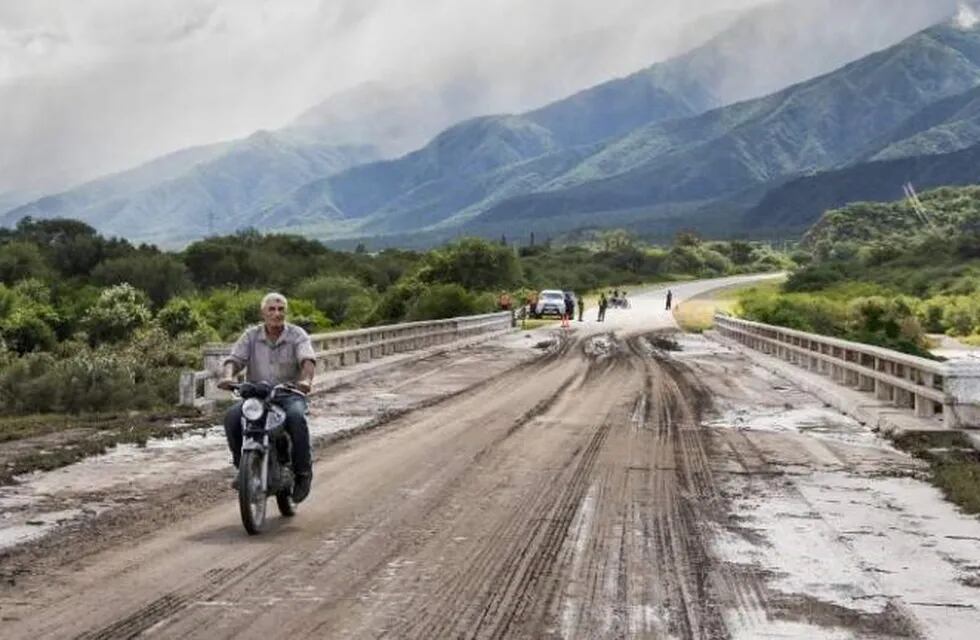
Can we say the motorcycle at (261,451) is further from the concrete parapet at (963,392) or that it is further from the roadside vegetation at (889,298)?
the roadside vegetation at (889,298)

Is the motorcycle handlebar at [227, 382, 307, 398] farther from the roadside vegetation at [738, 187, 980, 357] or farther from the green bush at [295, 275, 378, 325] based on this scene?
the green bush at [295, 275, 378, 325]

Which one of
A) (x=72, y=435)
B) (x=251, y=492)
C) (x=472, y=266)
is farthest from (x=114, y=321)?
(x=251, y=492)

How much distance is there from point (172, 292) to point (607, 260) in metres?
99.2

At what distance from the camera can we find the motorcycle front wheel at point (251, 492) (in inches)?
340

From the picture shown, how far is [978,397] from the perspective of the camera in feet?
46.8

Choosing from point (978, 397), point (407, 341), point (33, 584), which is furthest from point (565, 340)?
point (33, 584)

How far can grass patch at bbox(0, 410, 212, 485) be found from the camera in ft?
40.9

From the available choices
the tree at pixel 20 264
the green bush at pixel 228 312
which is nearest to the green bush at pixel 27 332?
the green bush at pixel 228 312

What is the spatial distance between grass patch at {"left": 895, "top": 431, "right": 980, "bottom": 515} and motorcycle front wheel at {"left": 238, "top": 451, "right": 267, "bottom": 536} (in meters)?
5.77

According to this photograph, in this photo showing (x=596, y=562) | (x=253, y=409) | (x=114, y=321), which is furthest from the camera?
(x=114, y=321)

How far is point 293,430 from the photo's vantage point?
9.33 m

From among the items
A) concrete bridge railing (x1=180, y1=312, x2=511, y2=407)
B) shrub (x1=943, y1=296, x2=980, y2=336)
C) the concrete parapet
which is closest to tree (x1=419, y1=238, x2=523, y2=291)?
shrub (x1=943, y1=296, x2=980, y2=336)

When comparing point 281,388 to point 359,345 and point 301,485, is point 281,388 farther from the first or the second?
point 359,345

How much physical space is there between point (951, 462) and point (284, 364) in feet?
23.4
